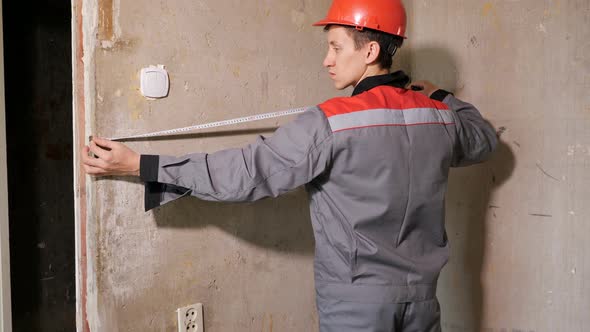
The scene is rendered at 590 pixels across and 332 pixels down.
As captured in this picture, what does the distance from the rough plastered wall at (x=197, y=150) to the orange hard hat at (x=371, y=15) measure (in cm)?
39

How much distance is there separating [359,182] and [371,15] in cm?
51

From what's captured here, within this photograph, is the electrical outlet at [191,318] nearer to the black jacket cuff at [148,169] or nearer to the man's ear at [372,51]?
the black jacket cuff at [148,169]

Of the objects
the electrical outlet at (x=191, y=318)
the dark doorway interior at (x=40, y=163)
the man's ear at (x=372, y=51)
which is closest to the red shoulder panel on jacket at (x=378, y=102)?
the man's ear at (x=372, y=51)

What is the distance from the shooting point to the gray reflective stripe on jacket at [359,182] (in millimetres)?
1268

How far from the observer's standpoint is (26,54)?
2.82 meters

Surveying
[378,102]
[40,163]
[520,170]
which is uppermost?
[378,102]

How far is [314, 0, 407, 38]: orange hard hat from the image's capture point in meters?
1.42

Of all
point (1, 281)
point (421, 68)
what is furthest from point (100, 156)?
point (421, 68)

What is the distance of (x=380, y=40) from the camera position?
1454mm

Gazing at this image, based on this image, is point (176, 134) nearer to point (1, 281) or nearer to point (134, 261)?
point (134, 261)

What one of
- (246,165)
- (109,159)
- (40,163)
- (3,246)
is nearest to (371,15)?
(246,165)

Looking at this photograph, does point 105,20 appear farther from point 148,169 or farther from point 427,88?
point 427,88

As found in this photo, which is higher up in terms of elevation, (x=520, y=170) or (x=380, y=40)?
(x=380, y=40)

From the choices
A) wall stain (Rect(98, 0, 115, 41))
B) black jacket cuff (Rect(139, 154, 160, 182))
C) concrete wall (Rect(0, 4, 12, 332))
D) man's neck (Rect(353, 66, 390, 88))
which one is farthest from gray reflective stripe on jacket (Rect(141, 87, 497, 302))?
concrete wall (Rect(0, 4, 12, 332))
